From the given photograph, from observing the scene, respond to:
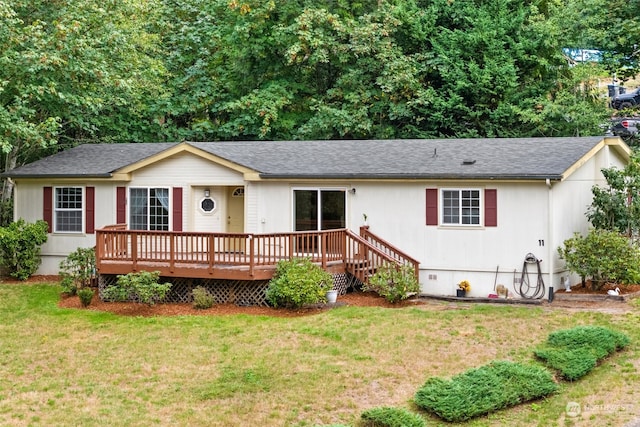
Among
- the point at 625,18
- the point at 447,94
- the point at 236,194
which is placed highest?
the point at 625,18

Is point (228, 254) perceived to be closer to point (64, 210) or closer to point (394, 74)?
point (64, 210)

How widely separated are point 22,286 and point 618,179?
1483cm

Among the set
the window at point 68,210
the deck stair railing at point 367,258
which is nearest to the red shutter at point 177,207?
the window at point 68,210

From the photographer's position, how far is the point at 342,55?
25.5 meters

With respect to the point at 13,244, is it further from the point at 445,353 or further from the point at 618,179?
the point at 618,179

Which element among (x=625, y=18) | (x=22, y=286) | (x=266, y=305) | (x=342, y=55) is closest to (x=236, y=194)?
(x=266, y=305)

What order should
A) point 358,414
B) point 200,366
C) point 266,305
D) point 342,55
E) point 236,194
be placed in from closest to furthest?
point 358,414 < point 200,366 < point 266,305 < point 236,194 < point 342,55

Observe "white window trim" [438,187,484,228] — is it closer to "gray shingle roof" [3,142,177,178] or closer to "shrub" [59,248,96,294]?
"gray shingle roof" [3,142,177,178]

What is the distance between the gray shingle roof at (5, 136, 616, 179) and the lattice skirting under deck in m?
2.60

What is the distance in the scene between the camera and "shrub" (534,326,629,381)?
11.0 meters

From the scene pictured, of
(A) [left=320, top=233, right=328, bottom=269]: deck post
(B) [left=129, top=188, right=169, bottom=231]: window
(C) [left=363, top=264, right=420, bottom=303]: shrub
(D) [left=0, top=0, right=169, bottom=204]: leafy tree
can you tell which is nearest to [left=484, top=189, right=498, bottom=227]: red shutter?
(C) [left=363, top=264, right=420, bottom=303]: shrub

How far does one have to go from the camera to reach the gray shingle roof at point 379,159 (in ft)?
52.9

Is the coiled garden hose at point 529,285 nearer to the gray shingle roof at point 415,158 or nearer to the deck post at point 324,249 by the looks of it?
the gray shingle roof at point 415,158
